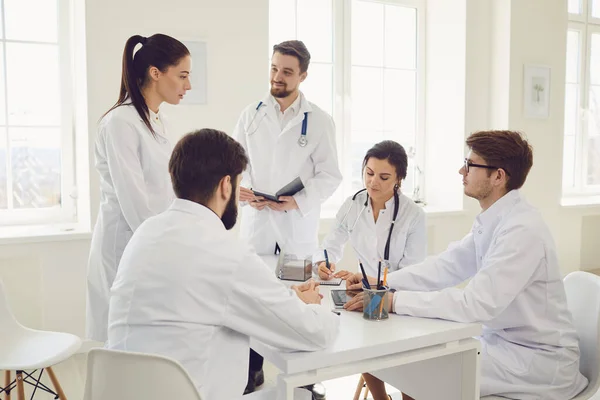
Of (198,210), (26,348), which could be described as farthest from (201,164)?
(26,348)

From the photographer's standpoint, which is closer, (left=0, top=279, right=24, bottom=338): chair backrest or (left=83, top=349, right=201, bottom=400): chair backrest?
(left=83, top=349, right=201, bottom=400): chair backrest

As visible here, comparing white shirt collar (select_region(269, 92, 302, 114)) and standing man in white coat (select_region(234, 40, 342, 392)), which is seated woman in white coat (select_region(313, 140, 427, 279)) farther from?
white shirt collar (select_region(269, 92, 302, 114))

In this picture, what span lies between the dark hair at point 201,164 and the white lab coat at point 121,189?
69 centimetres

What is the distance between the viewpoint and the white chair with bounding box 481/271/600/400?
1.73 meters

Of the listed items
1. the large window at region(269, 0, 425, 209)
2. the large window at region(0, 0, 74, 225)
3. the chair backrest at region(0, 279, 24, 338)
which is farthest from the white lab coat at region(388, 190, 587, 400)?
the large window at region(269, 0, 425, 209)

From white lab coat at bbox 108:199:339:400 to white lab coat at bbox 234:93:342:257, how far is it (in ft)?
4.55

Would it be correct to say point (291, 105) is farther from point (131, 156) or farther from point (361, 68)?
point (361, 68)

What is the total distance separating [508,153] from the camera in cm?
180

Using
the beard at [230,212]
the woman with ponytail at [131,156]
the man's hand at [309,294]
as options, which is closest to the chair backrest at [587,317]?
the man's hand at [309,294]

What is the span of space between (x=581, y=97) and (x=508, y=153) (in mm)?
4378

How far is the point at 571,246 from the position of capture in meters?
5.13

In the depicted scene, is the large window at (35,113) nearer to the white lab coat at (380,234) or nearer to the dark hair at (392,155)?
the white lab coat at (380,234)

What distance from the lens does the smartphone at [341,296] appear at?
5.73ft

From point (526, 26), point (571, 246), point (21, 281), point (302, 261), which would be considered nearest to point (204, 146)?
point (302, 261)
